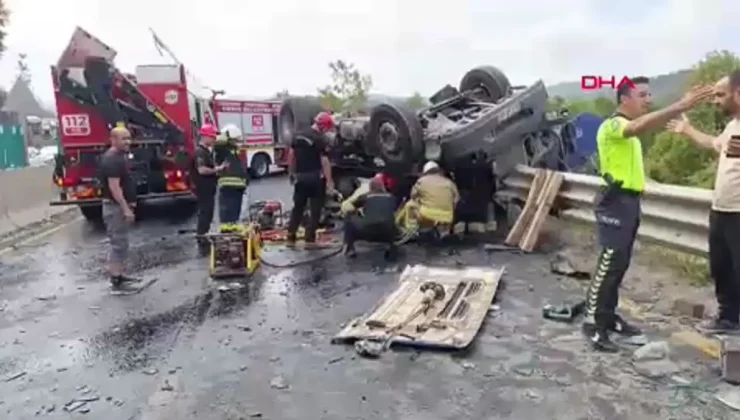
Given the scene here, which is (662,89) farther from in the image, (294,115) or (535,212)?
(294,115)

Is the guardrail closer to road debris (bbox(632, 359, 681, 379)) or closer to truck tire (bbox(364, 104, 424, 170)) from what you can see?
road debris (bbox(632, 359, 681, 379))

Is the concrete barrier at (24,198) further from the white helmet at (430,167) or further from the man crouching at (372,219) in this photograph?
the white helmet at (430,167)

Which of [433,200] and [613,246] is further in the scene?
[433,200]

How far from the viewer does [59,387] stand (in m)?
4.52

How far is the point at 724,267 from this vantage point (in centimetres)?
497

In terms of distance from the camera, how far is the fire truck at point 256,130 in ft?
69.2

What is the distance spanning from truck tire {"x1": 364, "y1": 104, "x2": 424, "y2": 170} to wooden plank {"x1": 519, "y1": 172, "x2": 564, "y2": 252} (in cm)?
171

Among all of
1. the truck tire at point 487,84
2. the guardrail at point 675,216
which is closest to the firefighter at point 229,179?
the truck tire at point 487,84

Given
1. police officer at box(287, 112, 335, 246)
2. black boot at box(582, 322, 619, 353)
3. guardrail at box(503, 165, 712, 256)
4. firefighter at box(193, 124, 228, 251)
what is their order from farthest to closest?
firefighter at box(193, 124, 228, 251)
police officer at box(287, 112, 335, 246)
guardrail at box(503, 165, 712, 256)
black boot at box(582, 322, 619, 353)

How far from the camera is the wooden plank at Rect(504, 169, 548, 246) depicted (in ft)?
28.3

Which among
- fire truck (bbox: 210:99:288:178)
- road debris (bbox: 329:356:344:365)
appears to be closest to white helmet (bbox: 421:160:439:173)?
road debris (bbox: 329:356:344:365)

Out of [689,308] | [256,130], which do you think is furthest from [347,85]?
[689,308]

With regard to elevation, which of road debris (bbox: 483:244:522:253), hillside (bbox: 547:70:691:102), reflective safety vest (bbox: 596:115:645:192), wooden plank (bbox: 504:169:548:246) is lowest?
road debris (bbox: 483:244:522:253)

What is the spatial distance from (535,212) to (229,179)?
3.98 meters
